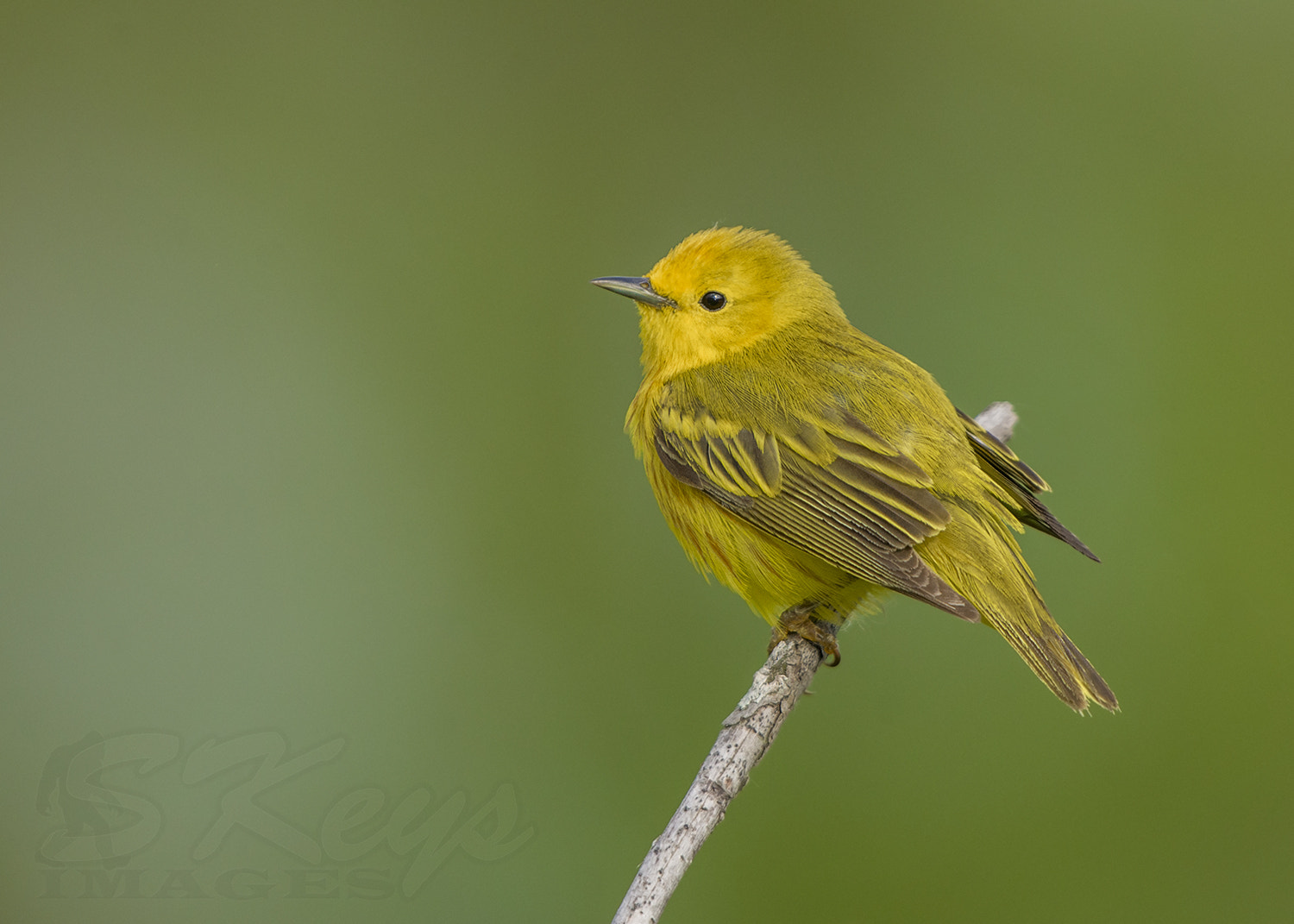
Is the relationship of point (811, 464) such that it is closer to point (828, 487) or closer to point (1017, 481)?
point (828, 487)

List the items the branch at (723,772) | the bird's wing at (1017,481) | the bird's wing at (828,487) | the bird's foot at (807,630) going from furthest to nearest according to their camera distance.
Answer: the bird's wing at (1017,481) < the bird's foot at (807,630) < the bird's wing at (828,487) < the branch at (723,772)

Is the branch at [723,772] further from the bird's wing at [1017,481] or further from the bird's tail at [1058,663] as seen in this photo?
the bird's wing at [1017,481]

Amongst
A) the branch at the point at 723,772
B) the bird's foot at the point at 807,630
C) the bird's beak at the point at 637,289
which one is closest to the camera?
the branch at the point at 723,772

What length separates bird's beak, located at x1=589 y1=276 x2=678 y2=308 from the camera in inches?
187

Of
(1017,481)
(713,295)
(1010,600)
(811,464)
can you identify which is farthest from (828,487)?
(713,295)

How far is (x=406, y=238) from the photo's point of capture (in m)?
6.88

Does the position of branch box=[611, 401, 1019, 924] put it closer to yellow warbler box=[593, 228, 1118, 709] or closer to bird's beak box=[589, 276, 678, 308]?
yellow warbler box=[593, 228, 1118, 709]

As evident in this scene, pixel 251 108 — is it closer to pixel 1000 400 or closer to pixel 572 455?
pixel 572 455

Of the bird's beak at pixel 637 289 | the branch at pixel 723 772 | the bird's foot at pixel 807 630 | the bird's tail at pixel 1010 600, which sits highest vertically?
the bird's beak at pixel 637 289

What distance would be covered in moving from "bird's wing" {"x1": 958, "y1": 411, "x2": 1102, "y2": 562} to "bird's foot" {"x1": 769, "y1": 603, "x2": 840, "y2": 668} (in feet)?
2.81

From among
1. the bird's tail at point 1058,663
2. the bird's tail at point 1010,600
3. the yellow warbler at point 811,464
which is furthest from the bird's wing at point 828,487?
the bird's tail at point 1058,663

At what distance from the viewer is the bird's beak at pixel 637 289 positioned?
4754 millimetres

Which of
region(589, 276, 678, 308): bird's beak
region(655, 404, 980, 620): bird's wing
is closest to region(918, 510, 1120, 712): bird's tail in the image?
region(655, 404, 980, 620): bird's wing

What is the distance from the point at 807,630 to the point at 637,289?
1.49m
